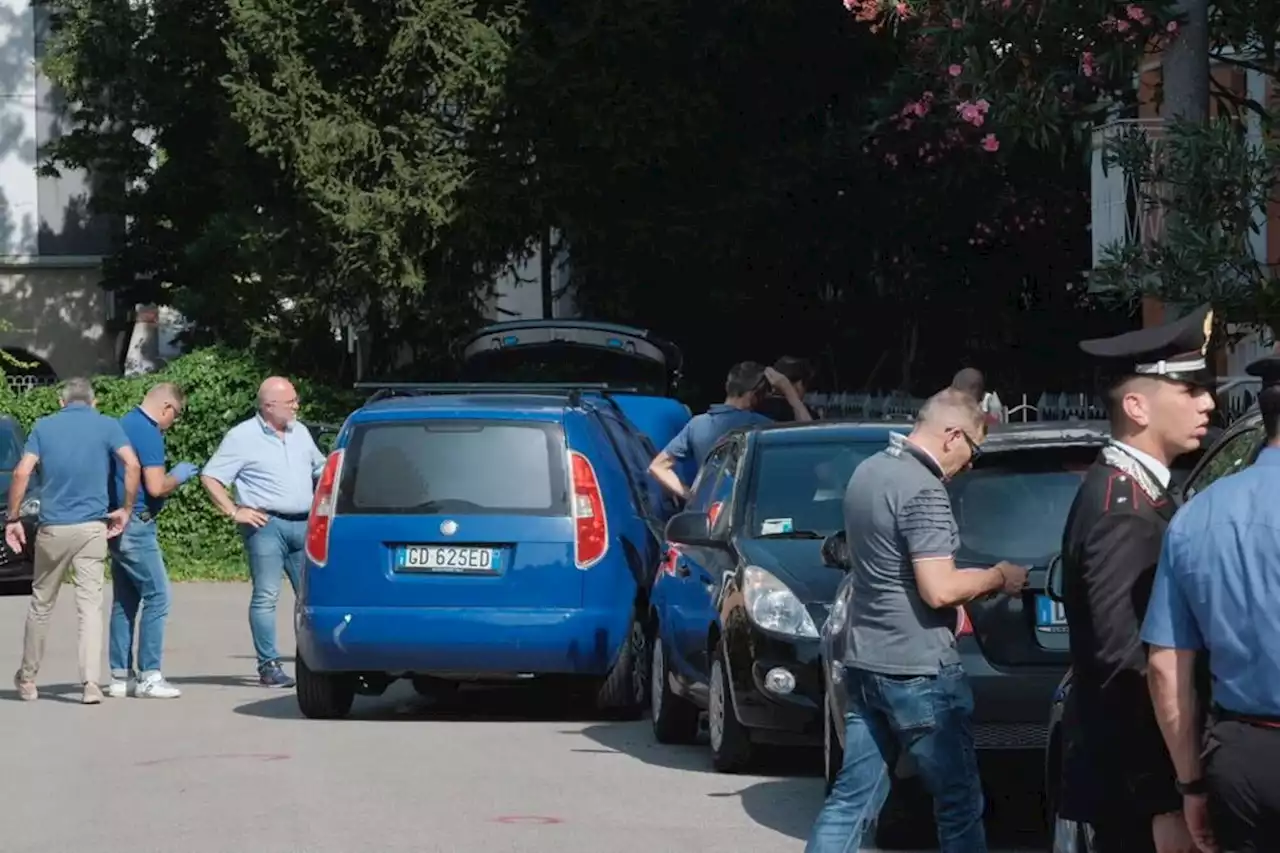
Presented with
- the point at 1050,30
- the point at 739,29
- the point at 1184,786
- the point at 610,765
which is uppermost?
the point at 739,29

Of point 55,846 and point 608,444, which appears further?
point 608,444

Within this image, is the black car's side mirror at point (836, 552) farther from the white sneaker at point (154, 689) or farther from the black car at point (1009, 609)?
the white sneaker at point (154, 689)

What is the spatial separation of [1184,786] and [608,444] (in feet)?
31.1

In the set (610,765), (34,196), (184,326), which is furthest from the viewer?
(34,196)

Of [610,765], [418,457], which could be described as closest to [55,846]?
[610,765]

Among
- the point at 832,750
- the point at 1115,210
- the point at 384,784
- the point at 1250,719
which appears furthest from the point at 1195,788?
the point at 1115,210

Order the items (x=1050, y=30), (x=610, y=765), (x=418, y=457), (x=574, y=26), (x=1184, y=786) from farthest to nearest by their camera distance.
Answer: (x=574, y=26)
(x=1050, y=30)
(x=418, y=457)
(x=610, y=765)
(x=1184, y=786)

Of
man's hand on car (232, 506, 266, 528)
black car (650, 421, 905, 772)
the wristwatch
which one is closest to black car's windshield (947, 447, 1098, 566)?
black car (650, 421, 905, 772)

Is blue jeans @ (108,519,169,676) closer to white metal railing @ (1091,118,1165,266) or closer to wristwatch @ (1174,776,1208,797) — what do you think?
white metal railing @ (1091,118,1165,266)

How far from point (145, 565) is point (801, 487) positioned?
17.0 feet

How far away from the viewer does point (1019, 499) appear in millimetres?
9445

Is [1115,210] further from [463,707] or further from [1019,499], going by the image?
[1019,499]

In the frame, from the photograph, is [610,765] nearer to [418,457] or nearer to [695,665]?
[695,665]

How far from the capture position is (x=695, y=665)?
40.3ft
